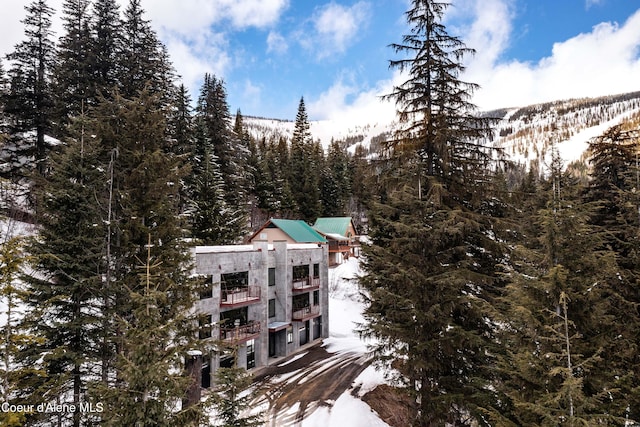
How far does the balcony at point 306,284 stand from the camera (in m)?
29.7

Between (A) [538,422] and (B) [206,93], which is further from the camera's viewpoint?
(B) [206,93]

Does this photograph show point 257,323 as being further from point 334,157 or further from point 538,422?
point 334,157

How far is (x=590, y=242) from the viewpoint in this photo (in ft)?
25.1

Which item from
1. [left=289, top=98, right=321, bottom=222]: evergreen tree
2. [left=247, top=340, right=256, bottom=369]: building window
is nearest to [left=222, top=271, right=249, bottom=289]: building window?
[left=247, top=340, right=256, bottom=369]: building window

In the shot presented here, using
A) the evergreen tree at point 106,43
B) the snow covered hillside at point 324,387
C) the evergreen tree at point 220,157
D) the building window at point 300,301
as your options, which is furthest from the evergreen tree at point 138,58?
the snow covered hillside at point 324,387

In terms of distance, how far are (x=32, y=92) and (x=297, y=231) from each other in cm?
2652

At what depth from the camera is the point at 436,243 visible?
1155cm

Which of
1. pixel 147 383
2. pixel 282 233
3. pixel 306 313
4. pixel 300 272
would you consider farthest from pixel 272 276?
pixel 147 383

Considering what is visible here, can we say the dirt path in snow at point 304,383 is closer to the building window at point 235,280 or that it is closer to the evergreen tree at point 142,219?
the building window at point 235,280

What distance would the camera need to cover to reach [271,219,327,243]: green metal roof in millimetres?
38594

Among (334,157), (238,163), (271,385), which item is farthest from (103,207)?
(334,157)

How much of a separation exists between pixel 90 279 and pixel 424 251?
35.3ft

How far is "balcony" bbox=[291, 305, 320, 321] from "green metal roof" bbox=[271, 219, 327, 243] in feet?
28.5

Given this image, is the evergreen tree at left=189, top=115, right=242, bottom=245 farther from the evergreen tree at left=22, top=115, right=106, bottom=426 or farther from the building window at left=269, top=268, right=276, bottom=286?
the evergreen tree at left=22, top=115, right=106, bottom=426
